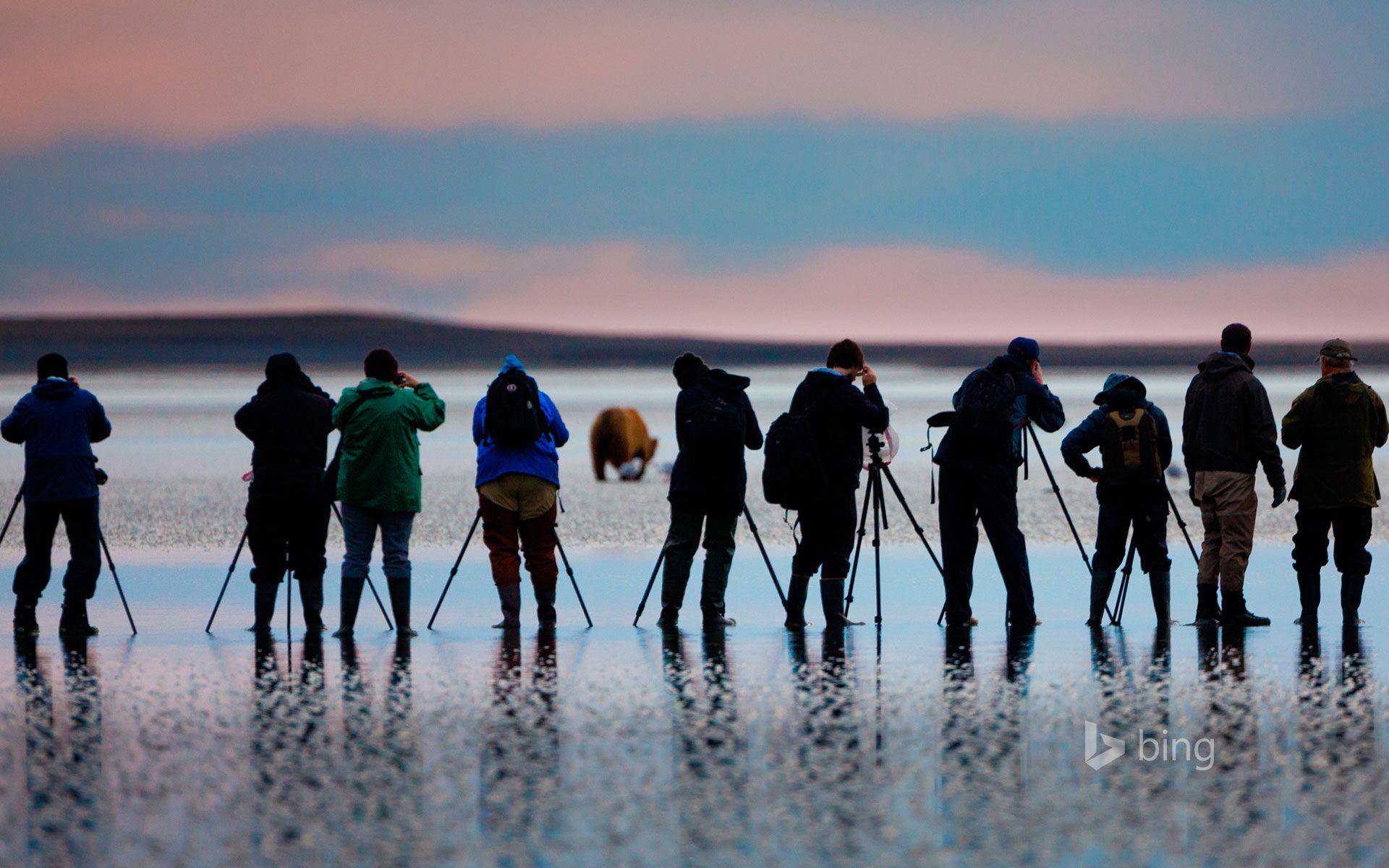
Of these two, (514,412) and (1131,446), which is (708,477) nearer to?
(514,412)

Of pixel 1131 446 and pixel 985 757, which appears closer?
pixel 985 757

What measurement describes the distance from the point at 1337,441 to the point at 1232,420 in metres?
0.74

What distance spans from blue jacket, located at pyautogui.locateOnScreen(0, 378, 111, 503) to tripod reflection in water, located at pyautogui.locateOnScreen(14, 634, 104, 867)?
55.3 inches

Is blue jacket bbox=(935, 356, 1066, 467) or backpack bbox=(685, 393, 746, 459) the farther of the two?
backpack bbox=(685, 393, 746, 459)

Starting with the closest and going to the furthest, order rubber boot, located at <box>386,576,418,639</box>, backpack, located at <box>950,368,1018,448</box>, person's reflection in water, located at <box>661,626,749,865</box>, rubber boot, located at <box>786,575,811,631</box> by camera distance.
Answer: person's reflection in water, located at <box>661,626,749,865</box>
backpack, located at <box>950,368,1018,448</box>
rubber boot, located at <box>386,576,418,639</box>
rubber boot, located at <box>786,575,811,631</box>

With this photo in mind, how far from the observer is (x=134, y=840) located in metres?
5.97

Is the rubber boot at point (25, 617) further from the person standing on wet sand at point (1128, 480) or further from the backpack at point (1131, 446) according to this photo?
the backpack at point (1131, 446)

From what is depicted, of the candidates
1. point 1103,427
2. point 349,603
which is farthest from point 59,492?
point 1103,427

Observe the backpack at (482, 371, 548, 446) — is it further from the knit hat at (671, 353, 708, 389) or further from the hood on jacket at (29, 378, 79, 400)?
the hood on jacket at (29, 378, 79, 400)

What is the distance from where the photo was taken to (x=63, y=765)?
727 cm

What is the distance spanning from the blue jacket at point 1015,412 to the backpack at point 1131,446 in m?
0.32

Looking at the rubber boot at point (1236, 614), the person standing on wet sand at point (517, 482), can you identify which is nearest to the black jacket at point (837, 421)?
the person standing on wet sand at point (517, 482)

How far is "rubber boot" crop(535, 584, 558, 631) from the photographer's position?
11719mm

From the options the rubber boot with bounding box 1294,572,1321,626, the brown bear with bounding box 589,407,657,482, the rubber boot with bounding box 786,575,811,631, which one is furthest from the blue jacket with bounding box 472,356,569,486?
the brown bear with bounding box 589,407,657,482
